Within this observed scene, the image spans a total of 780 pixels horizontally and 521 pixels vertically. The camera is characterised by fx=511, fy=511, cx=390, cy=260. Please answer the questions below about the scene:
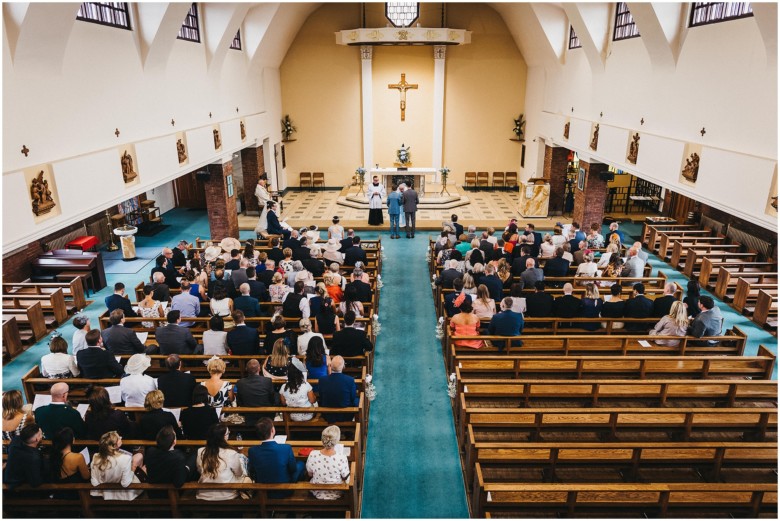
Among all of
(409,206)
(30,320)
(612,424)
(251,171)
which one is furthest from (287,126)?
(612,424)

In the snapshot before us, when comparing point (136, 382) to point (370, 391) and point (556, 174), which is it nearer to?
point (370, 391)

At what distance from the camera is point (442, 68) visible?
19.3 meters

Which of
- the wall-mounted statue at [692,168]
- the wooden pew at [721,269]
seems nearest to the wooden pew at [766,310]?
the wooden pew at [721,269]

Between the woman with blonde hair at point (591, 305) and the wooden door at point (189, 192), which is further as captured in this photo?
the wooden door at point (189, 192)

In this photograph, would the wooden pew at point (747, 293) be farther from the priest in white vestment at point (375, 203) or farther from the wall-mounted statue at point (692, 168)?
the priest in white vestment at point (375, 203)

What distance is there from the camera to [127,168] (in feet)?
26.9

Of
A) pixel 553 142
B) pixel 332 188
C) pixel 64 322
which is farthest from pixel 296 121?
pixel 64 322

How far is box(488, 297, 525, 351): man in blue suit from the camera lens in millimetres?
6844

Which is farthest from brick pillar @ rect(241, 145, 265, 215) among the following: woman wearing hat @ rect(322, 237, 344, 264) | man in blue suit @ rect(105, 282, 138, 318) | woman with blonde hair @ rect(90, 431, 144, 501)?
woman with blonde hair @ rect(90, 431, 144, 501)

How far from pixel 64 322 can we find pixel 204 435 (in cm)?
641

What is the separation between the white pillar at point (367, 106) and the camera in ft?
62.8

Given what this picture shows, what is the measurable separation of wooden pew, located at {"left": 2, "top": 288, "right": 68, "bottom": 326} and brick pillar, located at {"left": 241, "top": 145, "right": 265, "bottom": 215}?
8261mm

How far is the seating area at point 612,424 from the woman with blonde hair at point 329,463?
1226 millimetres

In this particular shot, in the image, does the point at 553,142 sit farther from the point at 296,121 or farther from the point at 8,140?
the point at 8,140
